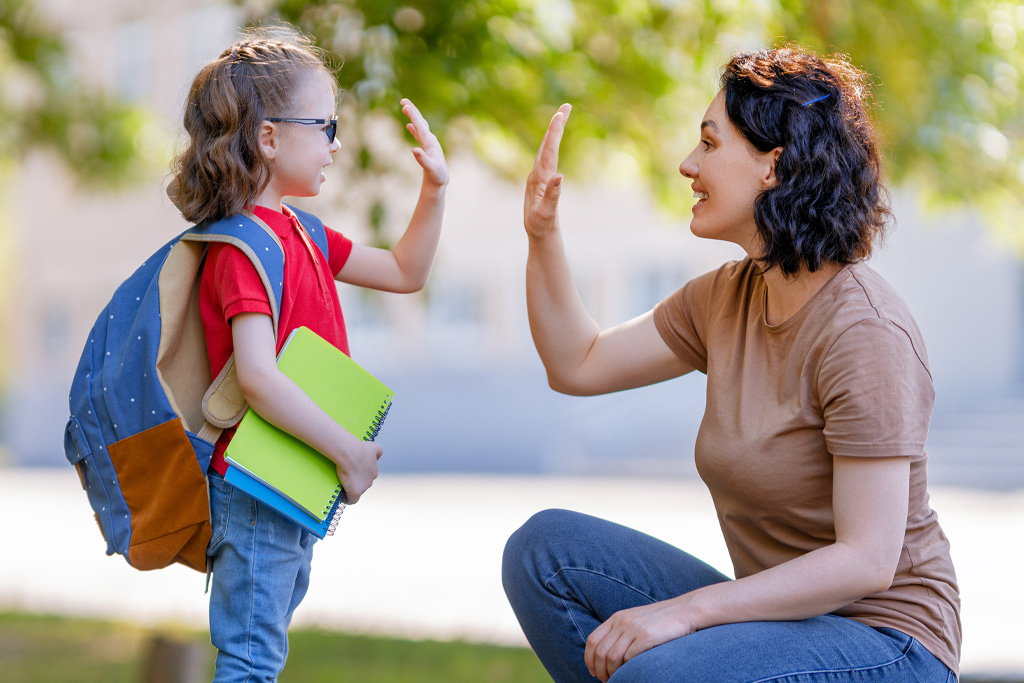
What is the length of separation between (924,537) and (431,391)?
598 inches

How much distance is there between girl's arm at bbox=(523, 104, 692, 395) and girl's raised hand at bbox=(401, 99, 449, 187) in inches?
11.6

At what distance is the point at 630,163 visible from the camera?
4.75 meters


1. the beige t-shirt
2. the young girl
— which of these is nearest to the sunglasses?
the young girl

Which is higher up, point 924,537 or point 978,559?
point 924,537

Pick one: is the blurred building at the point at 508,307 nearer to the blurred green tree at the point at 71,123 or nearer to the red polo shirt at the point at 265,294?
the blurred green tree at the point at 71,123

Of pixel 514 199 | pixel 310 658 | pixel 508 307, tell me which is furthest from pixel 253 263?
pixel 514 199

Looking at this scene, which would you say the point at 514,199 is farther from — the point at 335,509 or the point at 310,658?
the point at 335,509

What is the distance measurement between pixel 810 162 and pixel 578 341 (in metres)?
0.71

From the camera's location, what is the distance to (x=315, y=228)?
2131mm

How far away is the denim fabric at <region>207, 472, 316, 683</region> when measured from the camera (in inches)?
72.8

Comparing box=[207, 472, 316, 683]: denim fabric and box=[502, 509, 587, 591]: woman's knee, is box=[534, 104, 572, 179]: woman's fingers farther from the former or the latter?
box=[207, 472, 316, 683]: denim fabric

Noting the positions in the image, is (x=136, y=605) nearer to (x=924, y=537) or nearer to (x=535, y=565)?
(x=535, y=565)

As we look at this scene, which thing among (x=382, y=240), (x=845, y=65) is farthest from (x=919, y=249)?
(x=845, y=65)

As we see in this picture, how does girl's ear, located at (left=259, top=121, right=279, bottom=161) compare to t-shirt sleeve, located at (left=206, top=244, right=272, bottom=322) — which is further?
girl's ear, located at (left=259, top=121, right=279, bottom=161)
